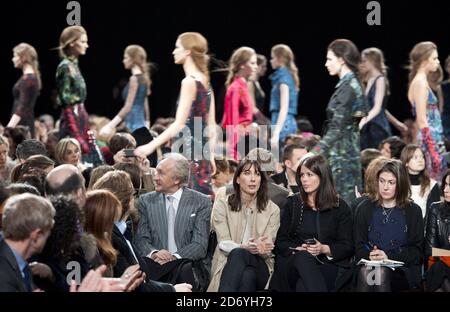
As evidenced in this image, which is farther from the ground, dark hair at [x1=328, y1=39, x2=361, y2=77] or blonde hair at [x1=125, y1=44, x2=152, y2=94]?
blonde hair at [x1=125, y1=44, x2=152, y2=94]

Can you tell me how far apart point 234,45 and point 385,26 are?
1.77 metres

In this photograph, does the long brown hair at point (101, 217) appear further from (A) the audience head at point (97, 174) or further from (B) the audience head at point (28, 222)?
(A) the audience head at point (97, 174)

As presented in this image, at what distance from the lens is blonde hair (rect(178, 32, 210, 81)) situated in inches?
231

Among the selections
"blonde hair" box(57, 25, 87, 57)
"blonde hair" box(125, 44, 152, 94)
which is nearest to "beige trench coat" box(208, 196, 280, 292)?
"blonde hair" box(57, 25, 87, 57)

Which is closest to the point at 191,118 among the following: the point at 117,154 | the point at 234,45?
the point at 117,154

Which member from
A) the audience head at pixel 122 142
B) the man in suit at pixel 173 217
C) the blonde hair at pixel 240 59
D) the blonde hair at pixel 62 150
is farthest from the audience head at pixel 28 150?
the blonde hair at pixel 240 59

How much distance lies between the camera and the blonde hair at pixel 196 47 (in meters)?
5.86

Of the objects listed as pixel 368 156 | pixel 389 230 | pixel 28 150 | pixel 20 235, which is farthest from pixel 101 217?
pixel 368 156

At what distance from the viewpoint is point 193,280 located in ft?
16.7

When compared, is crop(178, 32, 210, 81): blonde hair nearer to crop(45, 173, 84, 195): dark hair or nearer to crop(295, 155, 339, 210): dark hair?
crop(295, 155, 339, 210): dark hair

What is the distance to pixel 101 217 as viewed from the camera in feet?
13.9

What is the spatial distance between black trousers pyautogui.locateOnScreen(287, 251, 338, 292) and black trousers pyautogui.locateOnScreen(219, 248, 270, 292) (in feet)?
0.64
